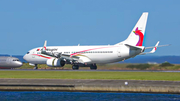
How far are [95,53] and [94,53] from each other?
215mm

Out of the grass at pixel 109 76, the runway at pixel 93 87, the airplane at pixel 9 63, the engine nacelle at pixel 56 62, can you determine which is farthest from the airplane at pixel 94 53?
the runway at pixel 93 87

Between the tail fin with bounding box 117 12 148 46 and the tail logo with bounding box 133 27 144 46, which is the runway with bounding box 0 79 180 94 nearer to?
the tail logo with bounding box 133 27 144 46

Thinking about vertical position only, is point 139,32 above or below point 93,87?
above

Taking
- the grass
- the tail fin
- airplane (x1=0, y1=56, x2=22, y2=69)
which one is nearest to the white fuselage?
the tail fin

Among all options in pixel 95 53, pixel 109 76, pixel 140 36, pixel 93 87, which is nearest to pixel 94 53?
pixel 95 53

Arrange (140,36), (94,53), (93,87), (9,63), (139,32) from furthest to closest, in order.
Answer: (9,63) < (94,53) < (139,32) < (140,36) < (93,87)

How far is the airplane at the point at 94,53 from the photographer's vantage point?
6062cm

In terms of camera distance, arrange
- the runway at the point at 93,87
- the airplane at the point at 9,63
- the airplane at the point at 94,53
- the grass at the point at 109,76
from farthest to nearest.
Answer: the airplane at the point at 9,63
the airplane at the point at 94,53
the grass at the point at 109,76
the runway at the point at 93,87

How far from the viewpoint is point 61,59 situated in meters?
64.8

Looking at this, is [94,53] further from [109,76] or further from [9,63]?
[109,76]

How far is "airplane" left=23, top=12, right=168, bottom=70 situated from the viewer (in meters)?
60.6

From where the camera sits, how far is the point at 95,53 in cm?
6444

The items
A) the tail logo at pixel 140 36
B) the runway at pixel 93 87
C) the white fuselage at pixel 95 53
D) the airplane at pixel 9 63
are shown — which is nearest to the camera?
the runway at pixel 93 87

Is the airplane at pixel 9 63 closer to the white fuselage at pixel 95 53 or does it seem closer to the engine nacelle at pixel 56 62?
the white fuselage at pixel 95 53
